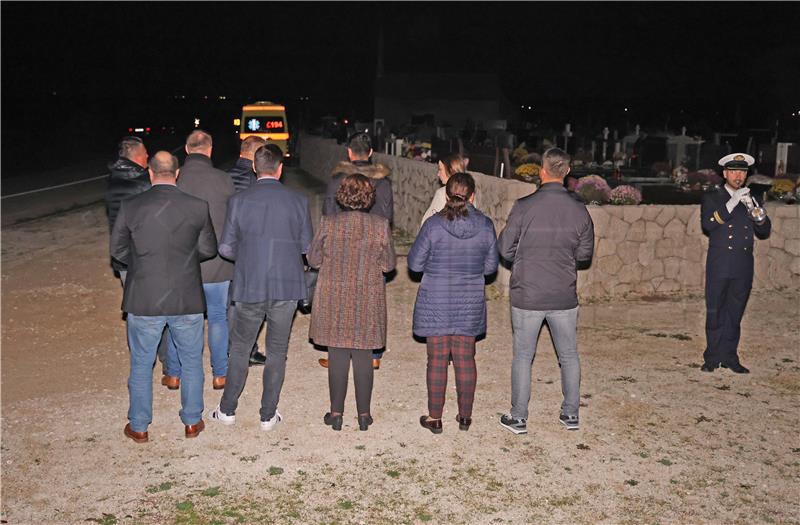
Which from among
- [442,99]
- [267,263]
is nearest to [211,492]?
[267,263]

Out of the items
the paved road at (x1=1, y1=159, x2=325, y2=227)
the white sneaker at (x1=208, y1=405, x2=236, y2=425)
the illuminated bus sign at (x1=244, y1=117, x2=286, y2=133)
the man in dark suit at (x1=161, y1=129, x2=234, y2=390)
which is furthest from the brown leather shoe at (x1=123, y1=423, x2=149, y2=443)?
the illuminated bus sign at (x1=244, y1=117, x2=286, y2=133)

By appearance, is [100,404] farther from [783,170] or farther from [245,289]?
[783,170]

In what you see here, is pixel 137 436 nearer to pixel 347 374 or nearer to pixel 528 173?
pixel 347 374

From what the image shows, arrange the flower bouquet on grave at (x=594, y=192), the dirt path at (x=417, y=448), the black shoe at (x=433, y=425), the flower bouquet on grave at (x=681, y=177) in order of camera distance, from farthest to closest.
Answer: the flower bouquet on grave at (x=681, y=177) < the flower bouquet on grave at (x=594, y=192) < the black shoe at (x=433, y=425) < the dirt path at (x=417, y=448)

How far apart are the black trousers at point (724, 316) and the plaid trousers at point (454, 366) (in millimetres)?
2674

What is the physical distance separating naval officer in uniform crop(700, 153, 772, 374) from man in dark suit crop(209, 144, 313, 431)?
11.9 ft

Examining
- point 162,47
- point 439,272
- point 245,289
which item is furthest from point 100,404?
point 162,47

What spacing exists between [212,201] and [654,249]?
601 cm

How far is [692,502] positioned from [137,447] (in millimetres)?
3494

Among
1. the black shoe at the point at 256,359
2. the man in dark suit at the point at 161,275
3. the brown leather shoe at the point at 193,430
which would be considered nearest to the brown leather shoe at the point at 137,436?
the man in dark suit at the point at 161,275

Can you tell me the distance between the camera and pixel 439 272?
5711 millimetres

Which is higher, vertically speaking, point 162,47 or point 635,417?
point 162,47

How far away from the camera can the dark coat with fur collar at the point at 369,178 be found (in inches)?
283

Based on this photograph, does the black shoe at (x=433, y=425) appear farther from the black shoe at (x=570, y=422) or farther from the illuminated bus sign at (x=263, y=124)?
the illuminated bus sign at (x=263, y=124)
